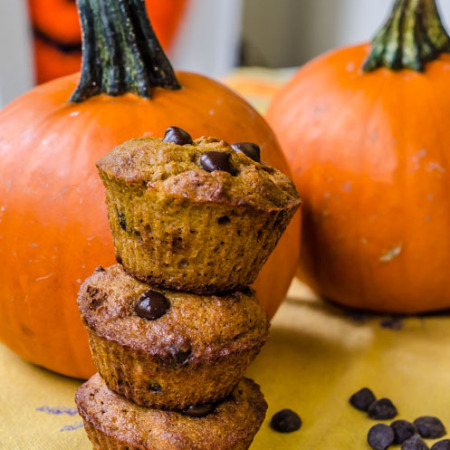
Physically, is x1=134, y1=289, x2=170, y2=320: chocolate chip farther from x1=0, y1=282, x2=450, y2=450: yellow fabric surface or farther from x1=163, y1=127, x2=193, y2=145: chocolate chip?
x1=0, y1=282, x2=450, y2=450: yellow fabric surface

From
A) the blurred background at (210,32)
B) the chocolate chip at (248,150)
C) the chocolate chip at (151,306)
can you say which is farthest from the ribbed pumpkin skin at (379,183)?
the blurred background at (210,32)

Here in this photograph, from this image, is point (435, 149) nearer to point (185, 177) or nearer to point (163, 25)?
point (185, 177)

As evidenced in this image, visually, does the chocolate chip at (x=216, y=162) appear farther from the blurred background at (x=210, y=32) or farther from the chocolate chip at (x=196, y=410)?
the blurred background at (x=210, y=32)

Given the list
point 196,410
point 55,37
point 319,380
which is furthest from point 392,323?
point 55,37

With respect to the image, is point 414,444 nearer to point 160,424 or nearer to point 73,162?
point 160,424

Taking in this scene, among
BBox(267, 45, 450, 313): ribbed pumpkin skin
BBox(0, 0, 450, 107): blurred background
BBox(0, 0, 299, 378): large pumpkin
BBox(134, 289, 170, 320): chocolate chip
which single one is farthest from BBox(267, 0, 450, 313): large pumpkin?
BBox(0, 0, 450, 107): blurred background

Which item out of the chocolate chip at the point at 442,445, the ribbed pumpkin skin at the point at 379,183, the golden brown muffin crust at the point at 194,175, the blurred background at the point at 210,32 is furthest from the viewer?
the blurred background at the point at 210,32

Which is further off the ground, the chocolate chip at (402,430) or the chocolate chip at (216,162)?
the chocolate chip at (216,162)

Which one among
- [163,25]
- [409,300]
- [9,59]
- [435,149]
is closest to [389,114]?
[435,149]
